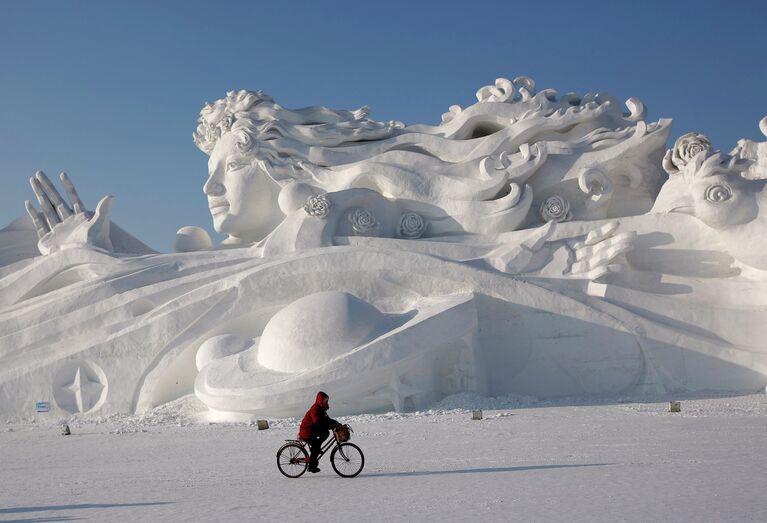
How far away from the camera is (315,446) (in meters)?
7.60

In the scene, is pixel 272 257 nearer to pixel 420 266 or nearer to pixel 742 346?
pixel 420 266

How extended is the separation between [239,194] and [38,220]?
3507 millimetres

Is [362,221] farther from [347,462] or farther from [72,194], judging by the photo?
[347,462]

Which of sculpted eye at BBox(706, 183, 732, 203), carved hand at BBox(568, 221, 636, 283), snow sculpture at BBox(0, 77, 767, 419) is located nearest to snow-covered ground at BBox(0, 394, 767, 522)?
snow sculpture at BBox(0, 77, 767, 419)

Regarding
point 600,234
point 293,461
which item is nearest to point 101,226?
point 600,234

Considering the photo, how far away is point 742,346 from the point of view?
46.2 ft

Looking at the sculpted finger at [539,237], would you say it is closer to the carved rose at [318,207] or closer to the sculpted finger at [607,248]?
the sculpted finger at [607,248]

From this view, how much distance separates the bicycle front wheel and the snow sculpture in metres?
3.90

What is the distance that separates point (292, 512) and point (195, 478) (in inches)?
77.6

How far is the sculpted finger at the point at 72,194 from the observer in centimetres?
1670

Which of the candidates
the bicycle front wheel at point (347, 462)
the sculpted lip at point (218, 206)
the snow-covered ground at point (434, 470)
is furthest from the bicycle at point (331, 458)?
the sculpted lip at point (218, 206)

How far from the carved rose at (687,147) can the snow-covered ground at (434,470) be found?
4.30 metres

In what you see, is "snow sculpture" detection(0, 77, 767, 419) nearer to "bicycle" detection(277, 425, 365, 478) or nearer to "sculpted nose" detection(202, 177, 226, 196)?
"sculpted nose" detection(202, 177, 226, 196)

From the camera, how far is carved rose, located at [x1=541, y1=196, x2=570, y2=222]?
52.3 ft
